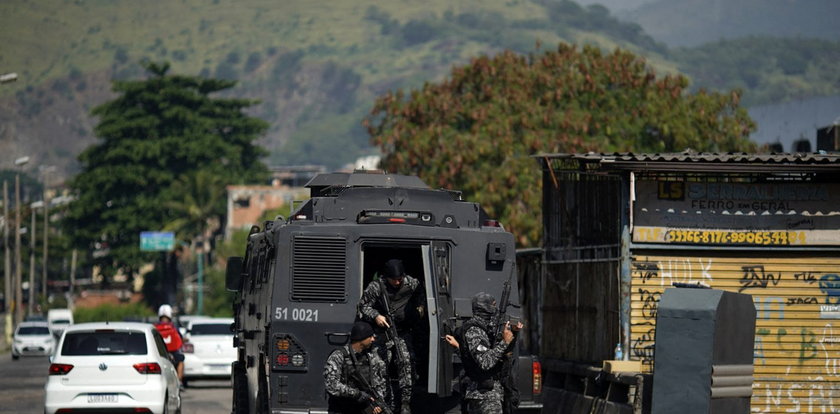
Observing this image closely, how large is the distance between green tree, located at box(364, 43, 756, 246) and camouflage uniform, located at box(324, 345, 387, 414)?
24.5 metres

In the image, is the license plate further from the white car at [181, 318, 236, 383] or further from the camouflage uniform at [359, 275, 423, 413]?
the white car at [181, 318, 236, 383]

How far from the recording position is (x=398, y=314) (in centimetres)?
1395

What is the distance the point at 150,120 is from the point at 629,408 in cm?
9731

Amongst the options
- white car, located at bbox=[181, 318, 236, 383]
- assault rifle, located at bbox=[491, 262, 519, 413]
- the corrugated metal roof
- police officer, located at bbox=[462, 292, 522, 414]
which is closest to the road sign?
white car, located at bbox=[181, 318, 236, 383]

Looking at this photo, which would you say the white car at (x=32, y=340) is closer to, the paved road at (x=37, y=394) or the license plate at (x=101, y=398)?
the paved road at (x=37, y=394)

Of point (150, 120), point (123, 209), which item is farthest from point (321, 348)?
point (150, 120)

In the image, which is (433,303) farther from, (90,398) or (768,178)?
(90,398)

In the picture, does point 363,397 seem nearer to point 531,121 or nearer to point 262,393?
point 262,393

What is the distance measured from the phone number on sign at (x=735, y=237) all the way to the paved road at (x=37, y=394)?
377 inches

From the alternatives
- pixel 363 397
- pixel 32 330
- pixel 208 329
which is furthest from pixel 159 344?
pixel 32 330

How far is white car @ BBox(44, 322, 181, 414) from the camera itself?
1927cm

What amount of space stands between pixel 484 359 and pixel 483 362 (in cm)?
3

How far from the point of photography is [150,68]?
112 metres

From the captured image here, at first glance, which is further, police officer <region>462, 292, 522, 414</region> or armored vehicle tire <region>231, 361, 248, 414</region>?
armored vehicle tire <region>231, 361, 248, 414</region>
